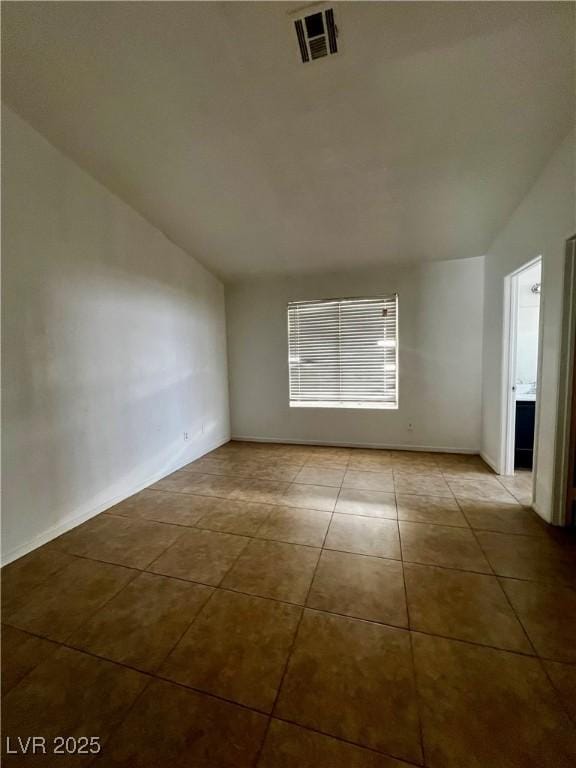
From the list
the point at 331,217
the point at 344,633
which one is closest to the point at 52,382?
the point at 344,633

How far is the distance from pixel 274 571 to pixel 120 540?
1.23 meters

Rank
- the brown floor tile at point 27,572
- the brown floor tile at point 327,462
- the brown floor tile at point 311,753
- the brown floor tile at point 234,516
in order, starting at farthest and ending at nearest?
the brown floor tile at point 327,462
the brown floor tile at point 234,516
the brown floor tile at point 27,572
the brown floor tile at point 311,753

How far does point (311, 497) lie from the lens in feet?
8.87

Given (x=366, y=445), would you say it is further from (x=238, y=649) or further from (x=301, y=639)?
(x=238, y=649)

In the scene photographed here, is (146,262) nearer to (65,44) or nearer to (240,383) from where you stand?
(65,44)

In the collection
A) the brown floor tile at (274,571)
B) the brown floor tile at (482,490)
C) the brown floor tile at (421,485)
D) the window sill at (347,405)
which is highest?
the window sill at (347,405)

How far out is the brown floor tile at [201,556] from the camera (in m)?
1.76

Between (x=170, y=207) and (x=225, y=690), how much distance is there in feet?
11.7

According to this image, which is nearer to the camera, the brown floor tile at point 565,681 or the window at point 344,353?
the brown floor tile at point 565,681

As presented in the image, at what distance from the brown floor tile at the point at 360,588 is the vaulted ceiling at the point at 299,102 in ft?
9.43

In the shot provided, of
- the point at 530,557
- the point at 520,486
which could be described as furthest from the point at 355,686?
the point at 520,486

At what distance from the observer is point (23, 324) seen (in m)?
2.01

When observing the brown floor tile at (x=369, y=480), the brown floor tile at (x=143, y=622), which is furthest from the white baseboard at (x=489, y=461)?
the brown floor tile at (x=143, y=622)

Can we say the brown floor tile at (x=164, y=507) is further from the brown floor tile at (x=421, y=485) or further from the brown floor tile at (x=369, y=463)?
the brown floor tile at (x=421, y=485)
